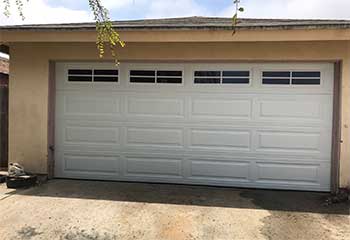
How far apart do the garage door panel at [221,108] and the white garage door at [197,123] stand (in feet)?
0.06

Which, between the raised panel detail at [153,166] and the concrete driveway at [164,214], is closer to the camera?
the concrete driveway at [164,214]

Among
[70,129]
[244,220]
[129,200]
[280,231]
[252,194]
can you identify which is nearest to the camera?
[280,231]

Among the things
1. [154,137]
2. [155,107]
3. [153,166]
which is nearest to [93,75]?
[155,107]

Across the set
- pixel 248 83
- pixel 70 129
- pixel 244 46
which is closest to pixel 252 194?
pixel 248 83

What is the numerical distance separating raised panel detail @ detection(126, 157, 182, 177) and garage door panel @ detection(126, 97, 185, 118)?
2.78 feet

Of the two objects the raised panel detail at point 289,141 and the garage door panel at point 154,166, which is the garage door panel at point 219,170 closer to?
the garage door panel at point 154,166

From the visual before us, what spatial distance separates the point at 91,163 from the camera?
768cm

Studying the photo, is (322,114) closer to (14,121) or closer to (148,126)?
(148,126)

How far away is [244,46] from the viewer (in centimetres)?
705

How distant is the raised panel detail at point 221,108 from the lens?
7.20 meters

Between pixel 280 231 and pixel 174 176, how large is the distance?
2.89 meters

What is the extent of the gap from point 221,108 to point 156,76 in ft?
4.53

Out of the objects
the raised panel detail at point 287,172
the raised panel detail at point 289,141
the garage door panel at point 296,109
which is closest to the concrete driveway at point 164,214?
the raised panel detail at point 287,172

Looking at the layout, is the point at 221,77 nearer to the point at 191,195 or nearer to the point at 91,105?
the point at 191,195
